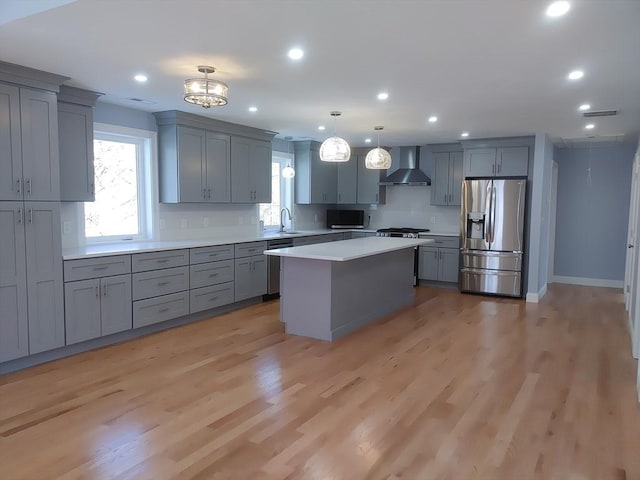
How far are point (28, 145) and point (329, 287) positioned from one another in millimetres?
2864

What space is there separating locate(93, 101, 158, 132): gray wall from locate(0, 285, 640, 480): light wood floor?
233 cm

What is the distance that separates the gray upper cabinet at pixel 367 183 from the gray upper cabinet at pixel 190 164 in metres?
3.21

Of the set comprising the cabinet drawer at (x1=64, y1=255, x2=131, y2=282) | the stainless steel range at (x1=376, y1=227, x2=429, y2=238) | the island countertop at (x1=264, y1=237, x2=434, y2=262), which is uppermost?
the stainless steel range at (x1=376, y1=227, x2=429, y2=238)

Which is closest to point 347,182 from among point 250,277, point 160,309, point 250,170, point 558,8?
point 250,170

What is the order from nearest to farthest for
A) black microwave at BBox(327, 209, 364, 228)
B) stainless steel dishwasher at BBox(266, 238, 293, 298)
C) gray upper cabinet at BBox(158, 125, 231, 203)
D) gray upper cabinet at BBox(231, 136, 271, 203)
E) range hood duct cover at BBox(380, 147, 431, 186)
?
gray upper cabinet at BBox(158, 125, 231, 203) < gray upper cabinet at BBox(231, 136, 271, 203) < stainless steel dishwasher at BBox(266, 238, 293, 298) < range hood duct cover at BBox(380, 147, 431, 186) < black microwave at BBox(327, 209, 364, 228)

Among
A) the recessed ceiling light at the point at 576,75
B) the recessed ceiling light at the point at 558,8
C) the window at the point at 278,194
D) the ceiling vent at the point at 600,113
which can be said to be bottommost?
the window at the point at 278,194

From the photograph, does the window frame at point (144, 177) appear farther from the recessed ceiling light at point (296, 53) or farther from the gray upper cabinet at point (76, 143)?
the recessed ceiling light at point (296, 53)

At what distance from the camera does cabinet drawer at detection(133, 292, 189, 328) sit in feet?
15.2

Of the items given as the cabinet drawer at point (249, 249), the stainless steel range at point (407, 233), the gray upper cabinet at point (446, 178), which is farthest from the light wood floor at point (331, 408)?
the gray upper cabinet at point (446, 178)

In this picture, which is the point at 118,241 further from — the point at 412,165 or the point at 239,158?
the point at 412,165

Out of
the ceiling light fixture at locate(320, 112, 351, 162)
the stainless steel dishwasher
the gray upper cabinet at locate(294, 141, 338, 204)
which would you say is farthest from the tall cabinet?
the gray upper cabinet at locate(294, 141, 338, 204)

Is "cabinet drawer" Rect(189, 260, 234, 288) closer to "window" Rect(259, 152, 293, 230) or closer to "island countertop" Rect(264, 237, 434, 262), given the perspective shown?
"island countertop" Rect(264, 237, 434, 262)

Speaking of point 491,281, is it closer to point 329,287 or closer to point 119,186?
point 329,287

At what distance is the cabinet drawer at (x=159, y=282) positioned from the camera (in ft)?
15.1
